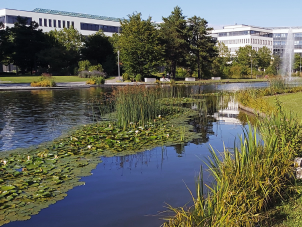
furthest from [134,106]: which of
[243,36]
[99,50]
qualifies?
[243,36]

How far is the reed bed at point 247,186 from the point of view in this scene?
476 centimetres

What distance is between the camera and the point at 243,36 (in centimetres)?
12900

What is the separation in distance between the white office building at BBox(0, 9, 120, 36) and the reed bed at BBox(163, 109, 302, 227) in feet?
294

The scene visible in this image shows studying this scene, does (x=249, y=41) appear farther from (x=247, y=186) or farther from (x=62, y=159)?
(x=247, y=186)

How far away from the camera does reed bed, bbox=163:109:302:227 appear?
476 cm

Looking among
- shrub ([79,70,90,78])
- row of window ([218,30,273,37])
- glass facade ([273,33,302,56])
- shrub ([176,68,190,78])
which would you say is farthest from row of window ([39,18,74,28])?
glass facade ([273,33,302,56])

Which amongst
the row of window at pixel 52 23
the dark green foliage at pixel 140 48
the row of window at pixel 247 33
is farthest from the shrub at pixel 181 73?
the row of window at pixel 247 33

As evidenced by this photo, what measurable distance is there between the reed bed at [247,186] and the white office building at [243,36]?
125761 millimetres

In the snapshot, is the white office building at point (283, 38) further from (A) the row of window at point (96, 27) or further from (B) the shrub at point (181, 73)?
(B) the shrub at point (181, 73)

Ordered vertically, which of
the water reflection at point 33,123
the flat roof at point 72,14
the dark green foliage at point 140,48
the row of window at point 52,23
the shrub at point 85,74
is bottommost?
the water reflection at point 33,123

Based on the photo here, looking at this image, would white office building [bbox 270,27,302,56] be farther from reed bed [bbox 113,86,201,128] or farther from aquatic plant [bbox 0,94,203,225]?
aquatic plant [bbox 0,94,203,225]

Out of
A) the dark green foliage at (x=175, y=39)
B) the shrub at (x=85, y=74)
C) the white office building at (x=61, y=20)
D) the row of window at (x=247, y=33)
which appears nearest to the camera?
the shrub at (x=85, y=74)

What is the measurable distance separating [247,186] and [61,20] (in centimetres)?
9540

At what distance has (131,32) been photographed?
5619cm
